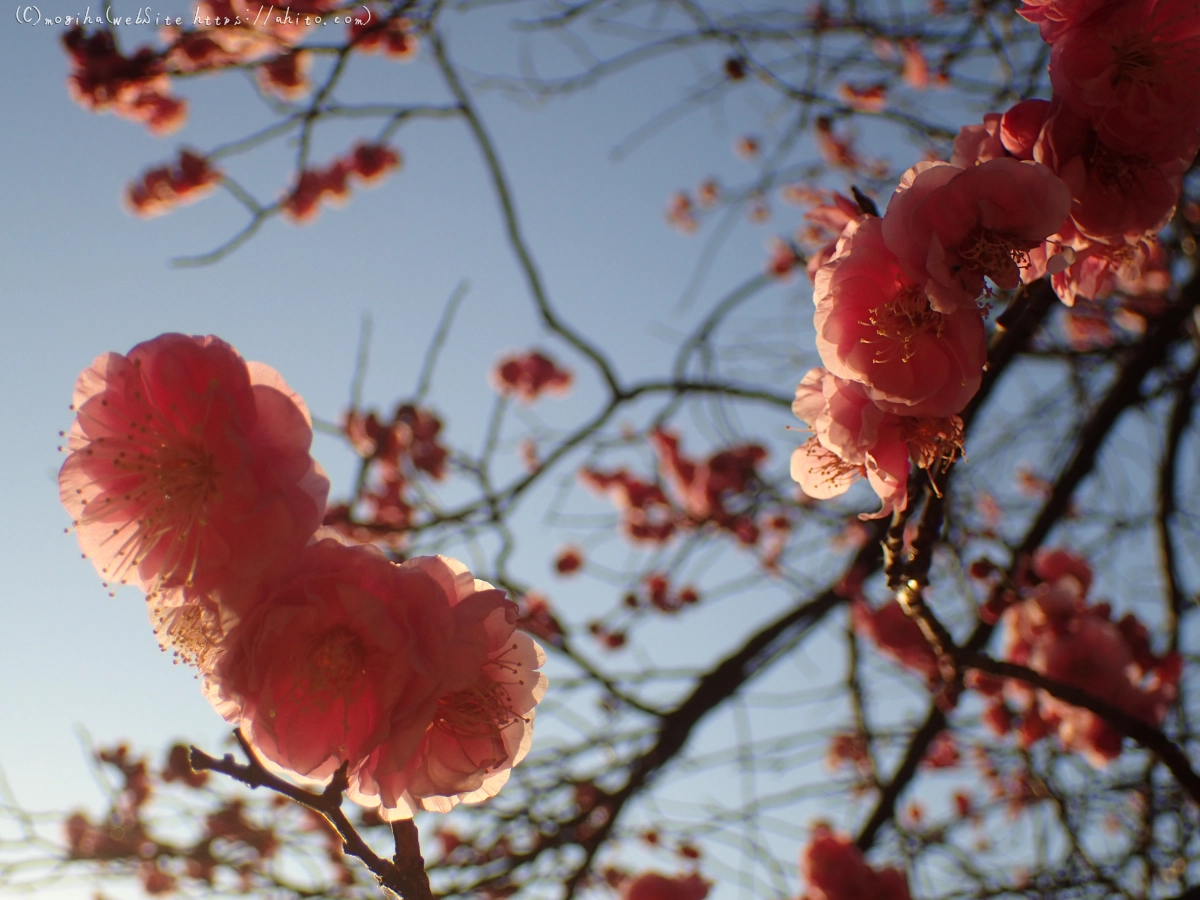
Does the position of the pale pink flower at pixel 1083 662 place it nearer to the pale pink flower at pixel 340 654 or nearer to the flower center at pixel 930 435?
the flower center at pixel 930 435

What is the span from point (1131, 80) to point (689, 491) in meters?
5.08

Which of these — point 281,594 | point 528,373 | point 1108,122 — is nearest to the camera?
point 281,594

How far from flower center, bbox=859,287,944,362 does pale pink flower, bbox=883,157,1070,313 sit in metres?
0.06

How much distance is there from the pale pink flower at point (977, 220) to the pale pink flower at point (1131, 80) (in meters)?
0.18

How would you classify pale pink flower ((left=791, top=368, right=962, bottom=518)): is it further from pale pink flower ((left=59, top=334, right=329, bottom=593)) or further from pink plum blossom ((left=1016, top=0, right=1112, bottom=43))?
pale pink flower ((left=59, top=334, right=329, bottom=593))

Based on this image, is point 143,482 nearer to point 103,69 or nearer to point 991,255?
point 991,255

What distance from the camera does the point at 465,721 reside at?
3.37 ft

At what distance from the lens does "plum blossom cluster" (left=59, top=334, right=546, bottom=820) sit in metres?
0.92

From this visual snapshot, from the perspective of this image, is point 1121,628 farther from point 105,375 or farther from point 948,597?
point 105,375

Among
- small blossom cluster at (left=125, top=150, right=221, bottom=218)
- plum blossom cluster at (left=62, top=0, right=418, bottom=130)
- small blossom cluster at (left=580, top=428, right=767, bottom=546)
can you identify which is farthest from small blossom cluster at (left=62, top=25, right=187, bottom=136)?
small blossom cluster at (left=580, top=428, right=767, bottom=546)

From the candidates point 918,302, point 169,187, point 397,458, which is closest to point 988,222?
point 918,302

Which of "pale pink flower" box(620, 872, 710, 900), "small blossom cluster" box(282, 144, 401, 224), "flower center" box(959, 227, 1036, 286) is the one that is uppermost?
"small blossom cluster" box(282, 144, 401, 224)

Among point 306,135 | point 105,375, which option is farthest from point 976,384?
point 306,135

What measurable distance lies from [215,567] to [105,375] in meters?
0.33
